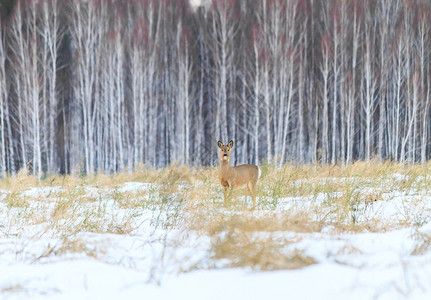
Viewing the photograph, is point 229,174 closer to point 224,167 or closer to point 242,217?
point 224,167

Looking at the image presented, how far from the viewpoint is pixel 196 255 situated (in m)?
2.48

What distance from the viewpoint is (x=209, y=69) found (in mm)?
19984

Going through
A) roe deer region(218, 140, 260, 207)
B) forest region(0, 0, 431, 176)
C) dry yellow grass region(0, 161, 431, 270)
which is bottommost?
dry yellow grass region(0, 161, 431, 270)

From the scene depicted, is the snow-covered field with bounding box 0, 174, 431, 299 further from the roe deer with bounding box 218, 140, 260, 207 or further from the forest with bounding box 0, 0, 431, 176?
the forest with bounding box 0, 0, 431, 176

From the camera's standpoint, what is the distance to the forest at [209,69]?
1755cm

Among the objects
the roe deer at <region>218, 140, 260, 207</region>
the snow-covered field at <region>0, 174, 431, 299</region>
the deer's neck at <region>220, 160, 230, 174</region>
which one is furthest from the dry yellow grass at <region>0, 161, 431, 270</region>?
the deer's neck at <region>220, 160, 230, 174</region>

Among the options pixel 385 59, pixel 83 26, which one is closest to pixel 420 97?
pixel 385 59

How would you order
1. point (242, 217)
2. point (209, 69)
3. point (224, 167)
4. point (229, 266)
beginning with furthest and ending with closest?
point (209, 69), point (224, 167), point (242, 217), point (229, 266)

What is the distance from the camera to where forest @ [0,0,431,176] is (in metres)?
17.5

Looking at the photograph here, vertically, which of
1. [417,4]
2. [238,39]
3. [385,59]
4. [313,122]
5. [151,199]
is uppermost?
[417,4]

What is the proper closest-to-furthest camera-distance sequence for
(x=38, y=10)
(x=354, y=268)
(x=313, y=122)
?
(x=354, y=268) → (x=38, y=10) → (x=313, y=122)

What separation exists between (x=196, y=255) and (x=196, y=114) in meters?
18.3

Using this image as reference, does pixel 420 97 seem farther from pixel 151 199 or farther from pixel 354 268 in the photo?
pixel 354 268

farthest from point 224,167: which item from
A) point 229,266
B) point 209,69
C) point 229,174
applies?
point 209,69
